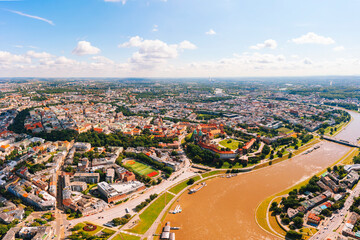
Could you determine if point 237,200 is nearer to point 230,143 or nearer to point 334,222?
point 334,222

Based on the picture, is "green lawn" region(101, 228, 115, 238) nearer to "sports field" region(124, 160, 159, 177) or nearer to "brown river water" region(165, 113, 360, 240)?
"brown river water" region(165, 113, 360, 240)

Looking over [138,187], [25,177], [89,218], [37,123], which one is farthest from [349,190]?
[37,123]

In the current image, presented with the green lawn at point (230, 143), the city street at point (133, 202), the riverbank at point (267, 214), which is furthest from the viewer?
the green lawn at point (230, 143)

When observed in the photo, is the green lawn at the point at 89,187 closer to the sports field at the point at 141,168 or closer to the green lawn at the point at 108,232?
the sports field at the point at 141,168

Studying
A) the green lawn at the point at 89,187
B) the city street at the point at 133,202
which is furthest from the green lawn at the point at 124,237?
the green lawn at the point at 89,187

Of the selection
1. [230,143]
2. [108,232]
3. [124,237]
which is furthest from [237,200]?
[230,143]

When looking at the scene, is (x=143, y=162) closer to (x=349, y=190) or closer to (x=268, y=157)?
(x=268, y=157)
